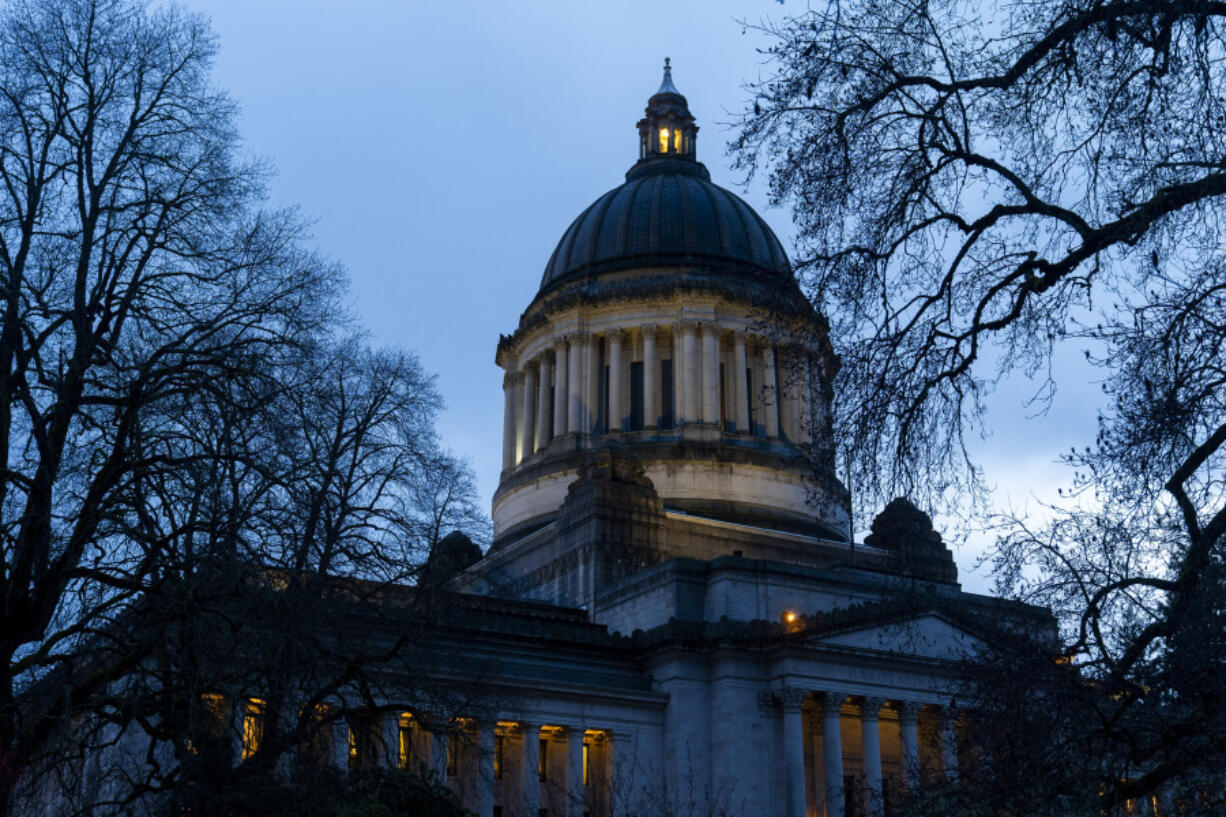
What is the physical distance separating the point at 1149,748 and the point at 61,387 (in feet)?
43.3

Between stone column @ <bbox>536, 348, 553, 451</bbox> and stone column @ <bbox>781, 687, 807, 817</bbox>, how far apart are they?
76.3 ft

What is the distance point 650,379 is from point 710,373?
2.85 meters

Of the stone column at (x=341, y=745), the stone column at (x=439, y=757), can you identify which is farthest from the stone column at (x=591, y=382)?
the stone column at (x=341, y=745)

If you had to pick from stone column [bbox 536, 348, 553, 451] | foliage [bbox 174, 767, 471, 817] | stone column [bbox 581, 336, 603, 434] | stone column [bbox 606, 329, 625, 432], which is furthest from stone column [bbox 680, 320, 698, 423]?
foliage [bbox 174, 767, 471, 817]

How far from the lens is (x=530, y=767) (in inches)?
1598

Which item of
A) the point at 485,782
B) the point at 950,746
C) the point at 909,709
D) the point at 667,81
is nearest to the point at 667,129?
the point at 667,81

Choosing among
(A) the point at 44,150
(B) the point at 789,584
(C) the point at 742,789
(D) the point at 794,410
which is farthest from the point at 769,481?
(A) the point at 44,150

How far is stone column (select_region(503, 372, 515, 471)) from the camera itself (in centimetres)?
6613

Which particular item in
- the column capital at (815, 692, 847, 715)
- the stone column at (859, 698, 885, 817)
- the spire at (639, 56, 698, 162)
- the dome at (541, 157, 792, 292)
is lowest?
the stone column at (859, 698, 885, 817)

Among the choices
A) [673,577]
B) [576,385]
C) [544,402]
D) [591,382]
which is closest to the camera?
[673,577]

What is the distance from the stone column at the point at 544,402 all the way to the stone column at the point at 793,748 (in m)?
23.3

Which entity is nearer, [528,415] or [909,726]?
[909,726]

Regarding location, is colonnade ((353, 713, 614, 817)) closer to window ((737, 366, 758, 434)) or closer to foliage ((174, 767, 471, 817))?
foliage ((174, 767, 471, 817))

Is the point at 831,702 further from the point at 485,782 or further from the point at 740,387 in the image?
the point at 740,387
